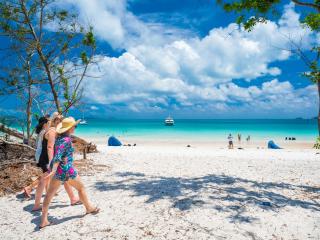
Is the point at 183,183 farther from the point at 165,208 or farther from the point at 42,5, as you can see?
the point at 42,5

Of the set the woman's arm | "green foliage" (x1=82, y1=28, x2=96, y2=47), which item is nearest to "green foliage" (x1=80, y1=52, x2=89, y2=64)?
"green foliage" (x1=82, y1=28, x2=96, y2=47)

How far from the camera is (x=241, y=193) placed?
7.13 m

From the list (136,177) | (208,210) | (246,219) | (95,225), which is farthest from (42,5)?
(246,219)

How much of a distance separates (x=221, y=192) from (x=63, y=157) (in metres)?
3.92

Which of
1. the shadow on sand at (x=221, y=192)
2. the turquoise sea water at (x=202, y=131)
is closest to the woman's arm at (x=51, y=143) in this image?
the shadow on sand at (x=221, y=192)

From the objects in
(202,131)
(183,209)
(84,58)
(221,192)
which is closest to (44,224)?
(183,209)

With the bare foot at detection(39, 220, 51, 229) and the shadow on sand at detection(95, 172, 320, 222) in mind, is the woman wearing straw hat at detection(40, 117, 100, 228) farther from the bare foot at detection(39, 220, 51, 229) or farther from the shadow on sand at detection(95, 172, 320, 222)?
the shadow on sand at detection(95, 172, 320, 222)

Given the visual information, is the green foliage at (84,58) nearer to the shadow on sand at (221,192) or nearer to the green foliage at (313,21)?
the shadow on sand at (221,192)

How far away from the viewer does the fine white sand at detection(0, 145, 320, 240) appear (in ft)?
16.3

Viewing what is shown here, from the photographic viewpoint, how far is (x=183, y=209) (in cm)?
594

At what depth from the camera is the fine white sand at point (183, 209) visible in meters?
4.98

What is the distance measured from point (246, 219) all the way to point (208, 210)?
2.47 feet

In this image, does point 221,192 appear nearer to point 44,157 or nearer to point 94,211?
point 94,211

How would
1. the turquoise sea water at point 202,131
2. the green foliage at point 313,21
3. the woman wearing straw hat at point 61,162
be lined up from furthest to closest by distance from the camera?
the turquoise sea water at point 202,131 → the green foliage at point 313,21 → the woman wearing straw hat at point 61,162
